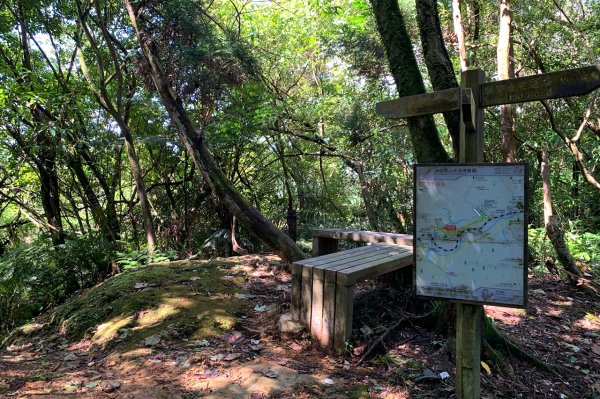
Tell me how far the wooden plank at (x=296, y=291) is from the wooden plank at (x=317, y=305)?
18 centimetres

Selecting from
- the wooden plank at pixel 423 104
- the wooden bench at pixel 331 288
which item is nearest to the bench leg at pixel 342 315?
the wooden bench at pixel 331 288

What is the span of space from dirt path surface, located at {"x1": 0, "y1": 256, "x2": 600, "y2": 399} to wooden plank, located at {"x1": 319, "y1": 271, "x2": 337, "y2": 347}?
123 mm

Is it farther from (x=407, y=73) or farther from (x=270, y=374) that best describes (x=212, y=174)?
(x=270, y=374)

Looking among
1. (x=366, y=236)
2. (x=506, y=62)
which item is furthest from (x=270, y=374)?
(x=506, y=62)

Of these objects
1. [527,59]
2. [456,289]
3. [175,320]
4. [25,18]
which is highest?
[25,18]

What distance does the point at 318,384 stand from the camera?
2.90 m

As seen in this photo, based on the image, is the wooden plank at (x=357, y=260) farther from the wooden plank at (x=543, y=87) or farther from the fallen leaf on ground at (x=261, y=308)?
the wooden plank at (x=543, y=87)

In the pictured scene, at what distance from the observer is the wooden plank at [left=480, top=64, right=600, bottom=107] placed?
2271 mm

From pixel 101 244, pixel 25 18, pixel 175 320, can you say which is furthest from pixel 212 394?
pixel 25 18

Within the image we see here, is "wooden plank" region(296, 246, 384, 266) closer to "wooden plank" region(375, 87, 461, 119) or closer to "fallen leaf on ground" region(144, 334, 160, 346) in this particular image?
"fallen leaf on ground" region(144, 334, 160, 346)

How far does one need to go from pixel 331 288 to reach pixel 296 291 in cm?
44

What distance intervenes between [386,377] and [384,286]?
163 cm

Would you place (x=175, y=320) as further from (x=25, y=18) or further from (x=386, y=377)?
(x=25, y=18)

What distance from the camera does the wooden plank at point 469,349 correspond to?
260cm
